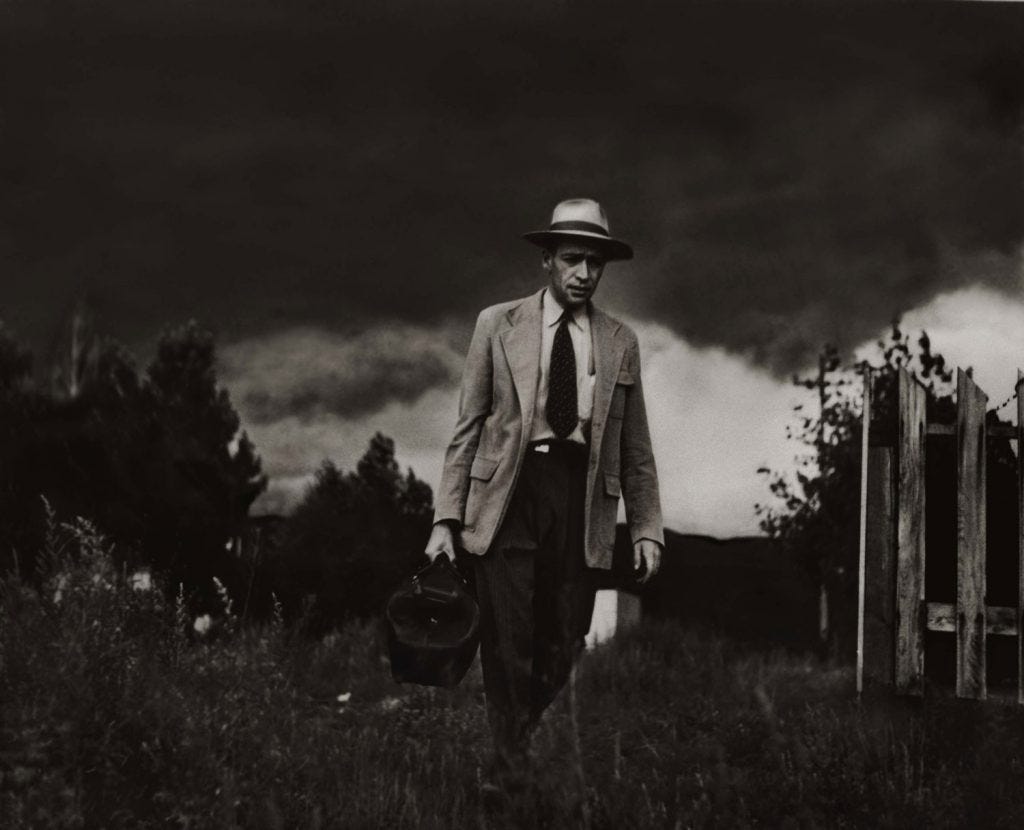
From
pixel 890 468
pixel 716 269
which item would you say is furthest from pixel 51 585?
pixel 890 468

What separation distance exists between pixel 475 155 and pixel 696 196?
2.69 feet

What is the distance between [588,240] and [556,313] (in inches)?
9.5

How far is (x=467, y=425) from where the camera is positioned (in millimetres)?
3717

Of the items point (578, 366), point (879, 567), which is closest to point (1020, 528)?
point (879, 567)

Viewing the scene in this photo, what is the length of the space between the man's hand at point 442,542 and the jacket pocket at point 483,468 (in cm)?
18

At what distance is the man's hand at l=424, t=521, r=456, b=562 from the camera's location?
3.62 metres

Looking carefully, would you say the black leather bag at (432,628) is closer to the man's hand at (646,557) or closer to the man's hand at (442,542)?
the man's hand at (442,542)

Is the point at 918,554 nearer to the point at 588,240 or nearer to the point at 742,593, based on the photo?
the point at 588,240

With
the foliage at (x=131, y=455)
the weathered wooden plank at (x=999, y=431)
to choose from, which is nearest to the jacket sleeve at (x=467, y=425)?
the foliage at (x=131, y=455)

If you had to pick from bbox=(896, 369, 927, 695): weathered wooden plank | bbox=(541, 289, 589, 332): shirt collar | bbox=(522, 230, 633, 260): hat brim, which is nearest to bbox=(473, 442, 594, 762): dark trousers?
bbox=(541, 289, 589, 332): shirt collar

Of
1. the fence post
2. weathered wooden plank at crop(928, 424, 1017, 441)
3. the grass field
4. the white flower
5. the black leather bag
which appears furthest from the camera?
weathered wooden plank at crop(928, 424, 1017, 441)

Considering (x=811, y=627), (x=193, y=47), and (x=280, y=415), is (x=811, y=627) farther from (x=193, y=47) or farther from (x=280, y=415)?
(x=193, y=47)

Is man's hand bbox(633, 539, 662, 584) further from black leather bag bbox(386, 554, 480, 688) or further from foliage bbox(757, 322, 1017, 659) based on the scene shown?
foliage bbox(757, 322, 1017, 659)

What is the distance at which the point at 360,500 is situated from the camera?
5.02 m
